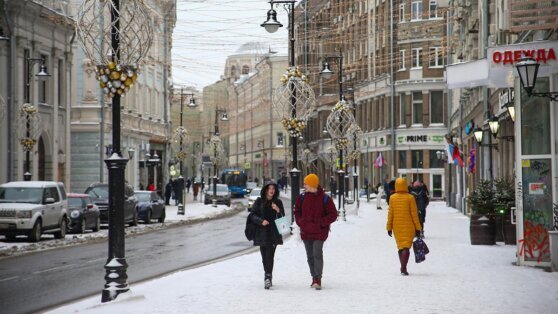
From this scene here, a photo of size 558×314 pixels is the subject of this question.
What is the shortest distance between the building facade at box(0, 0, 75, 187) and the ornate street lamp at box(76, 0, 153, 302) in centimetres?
2276

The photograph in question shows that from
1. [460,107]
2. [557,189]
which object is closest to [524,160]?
[557,189]

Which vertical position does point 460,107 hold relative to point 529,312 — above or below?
above

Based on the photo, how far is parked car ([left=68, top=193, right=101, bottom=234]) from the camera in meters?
34.4

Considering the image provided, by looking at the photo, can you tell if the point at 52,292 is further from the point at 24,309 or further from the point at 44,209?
the point at 44,209

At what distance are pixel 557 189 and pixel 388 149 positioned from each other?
64.0 meters

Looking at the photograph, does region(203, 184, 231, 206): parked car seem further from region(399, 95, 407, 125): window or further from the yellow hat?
the yellow hat

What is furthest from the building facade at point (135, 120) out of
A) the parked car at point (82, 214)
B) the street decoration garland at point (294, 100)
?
the street decoration garland at point (294, 100)

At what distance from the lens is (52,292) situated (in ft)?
53.5

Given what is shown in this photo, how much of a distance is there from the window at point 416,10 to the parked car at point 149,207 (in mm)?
39620

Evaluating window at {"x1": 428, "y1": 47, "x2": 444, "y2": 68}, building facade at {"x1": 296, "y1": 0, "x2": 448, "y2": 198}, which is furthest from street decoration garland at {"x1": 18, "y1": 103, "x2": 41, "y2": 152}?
window at {"x1": 428, "y1": 47, "x2": 444, "y2": 68}

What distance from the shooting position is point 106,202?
130ft

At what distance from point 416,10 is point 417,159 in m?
11.4

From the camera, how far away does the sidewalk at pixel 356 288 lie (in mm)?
13289

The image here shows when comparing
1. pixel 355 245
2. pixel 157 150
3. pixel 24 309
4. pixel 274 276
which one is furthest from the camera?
pixel 157 150
